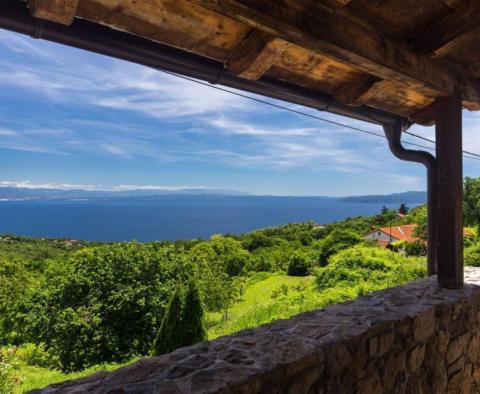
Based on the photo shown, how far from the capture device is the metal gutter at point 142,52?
1564mm

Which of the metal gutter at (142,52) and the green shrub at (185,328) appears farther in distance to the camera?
the green shrub at (185,328)

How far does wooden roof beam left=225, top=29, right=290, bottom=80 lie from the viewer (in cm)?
197

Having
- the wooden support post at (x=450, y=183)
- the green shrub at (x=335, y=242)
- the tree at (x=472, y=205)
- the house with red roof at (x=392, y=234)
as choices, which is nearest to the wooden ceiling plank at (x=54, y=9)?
A: the wooden support post at (x=450, y=183)

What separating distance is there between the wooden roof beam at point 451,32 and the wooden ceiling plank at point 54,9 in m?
2.16

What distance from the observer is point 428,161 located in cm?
331

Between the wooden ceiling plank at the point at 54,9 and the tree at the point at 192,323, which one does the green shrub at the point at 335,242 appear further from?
the wooden ceiling plank at the point at 54,9

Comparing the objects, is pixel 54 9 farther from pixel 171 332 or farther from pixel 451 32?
pixel 171 332

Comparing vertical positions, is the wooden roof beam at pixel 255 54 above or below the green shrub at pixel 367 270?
above

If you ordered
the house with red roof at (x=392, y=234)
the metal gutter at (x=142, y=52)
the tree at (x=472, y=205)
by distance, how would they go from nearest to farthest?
1. the metal gutter at (x=142, y=52)
2. the tree at (x=472, y=205)
3. the house with red roof at (x=392, y=234)

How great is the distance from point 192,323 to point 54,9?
6906 millimetres

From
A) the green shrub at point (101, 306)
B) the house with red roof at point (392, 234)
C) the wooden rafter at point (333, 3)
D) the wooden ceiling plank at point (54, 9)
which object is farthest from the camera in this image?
the house with red roof at point (392, 234)

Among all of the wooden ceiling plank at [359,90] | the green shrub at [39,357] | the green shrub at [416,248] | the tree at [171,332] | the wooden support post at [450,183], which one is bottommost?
the green shrub at [39,357]

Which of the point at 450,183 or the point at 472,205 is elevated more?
the point at 472,205

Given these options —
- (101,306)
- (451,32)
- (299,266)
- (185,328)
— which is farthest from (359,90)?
(299,266)
